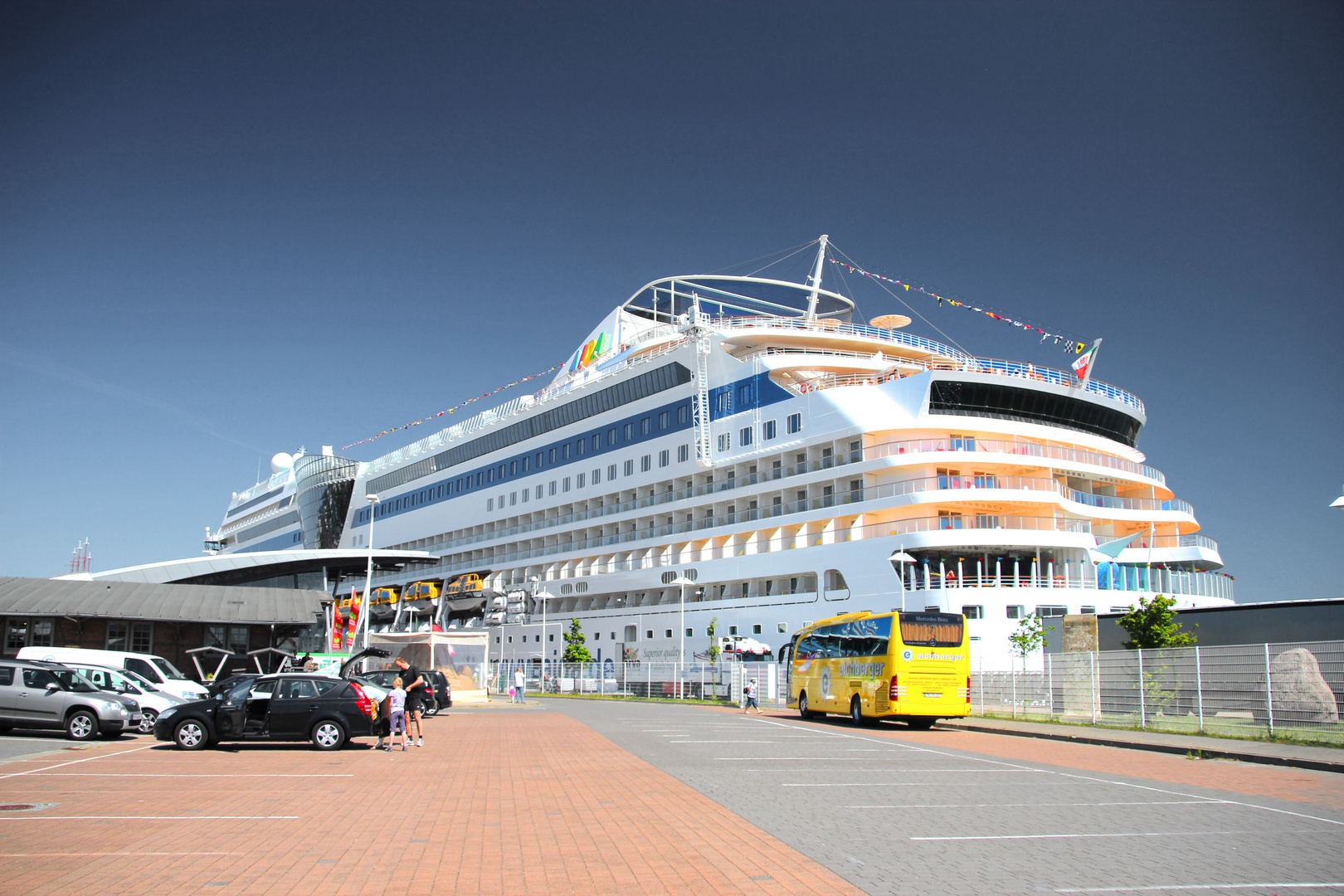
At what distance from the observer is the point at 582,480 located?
182 ft

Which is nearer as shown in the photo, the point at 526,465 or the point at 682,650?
the point at 682,650

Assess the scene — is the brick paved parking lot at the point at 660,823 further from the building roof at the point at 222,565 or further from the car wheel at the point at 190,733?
the building roof at the point at 222,565

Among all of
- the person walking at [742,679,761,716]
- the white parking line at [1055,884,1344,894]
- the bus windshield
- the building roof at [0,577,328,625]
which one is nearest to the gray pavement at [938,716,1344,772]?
the bus windshield

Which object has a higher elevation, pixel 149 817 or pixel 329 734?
pixel 149 817

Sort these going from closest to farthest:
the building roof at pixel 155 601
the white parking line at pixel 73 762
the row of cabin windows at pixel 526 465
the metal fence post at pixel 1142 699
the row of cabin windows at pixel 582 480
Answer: the white parking line at pixel 73 762 → the metal fence post at pixel 1142 699 → the building roof at pixel 155 601 → the row of cabin windows at pixel 582 480 → the row of cabin windows at pixel 526 465

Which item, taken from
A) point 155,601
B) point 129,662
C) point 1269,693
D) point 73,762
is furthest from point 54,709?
point 1269,693

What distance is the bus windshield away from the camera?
22.2 metres

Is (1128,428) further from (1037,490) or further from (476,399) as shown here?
(476,399)

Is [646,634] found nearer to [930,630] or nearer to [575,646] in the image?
[575,646]

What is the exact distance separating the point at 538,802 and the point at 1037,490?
29.2m

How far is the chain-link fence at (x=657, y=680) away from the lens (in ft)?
114

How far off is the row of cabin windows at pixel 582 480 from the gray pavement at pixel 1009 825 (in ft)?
105

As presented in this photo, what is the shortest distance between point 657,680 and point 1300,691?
27391 millimetres

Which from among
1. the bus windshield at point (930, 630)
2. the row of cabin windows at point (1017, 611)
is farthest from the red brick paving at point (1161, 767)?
the row of cabin windows at point (1017, 611)
